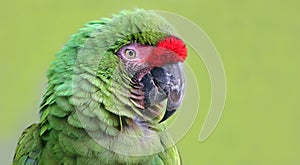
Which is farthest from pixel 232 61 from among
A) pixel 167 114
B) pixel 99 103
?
pixel 99 103

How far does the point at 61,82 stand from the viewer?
4.18ft

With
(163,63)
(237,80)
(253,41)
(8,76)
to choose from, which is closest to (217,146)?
(237,80)

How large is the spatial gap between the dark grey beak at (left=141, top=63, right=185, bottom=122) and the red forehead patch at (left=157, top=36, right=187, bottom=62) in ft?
0.10

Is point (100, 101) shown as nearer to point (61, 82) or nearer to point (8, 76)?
point (61, 82)

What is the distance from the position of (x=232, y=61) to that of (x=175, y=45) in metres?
1.26

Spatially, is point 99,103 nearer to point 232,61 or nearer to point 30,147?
point 30,147

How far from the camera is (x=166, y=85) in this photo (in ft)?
4.15

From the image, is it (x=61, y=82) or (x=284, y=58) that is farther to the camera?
(x=284, y=58)

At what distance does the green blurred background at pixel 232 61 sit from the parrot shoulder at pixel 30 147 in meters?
1.05

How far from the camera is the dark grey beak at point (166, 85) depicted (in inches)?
49.9

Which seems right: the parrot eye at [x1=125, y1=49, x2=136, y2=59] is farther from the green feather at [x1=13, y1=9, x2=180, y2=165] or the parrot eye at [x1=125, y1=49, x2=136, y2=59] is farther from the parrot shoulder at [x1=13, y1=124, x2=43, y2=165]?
the parrot shoulder at [x1=13, y1=124, x2=43, y2=165]

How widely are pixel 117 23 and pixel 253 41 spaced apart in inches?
53.0

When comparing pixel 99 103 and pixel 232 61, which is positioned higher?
pixel 232 61

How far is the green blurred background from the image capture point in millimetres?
2439
